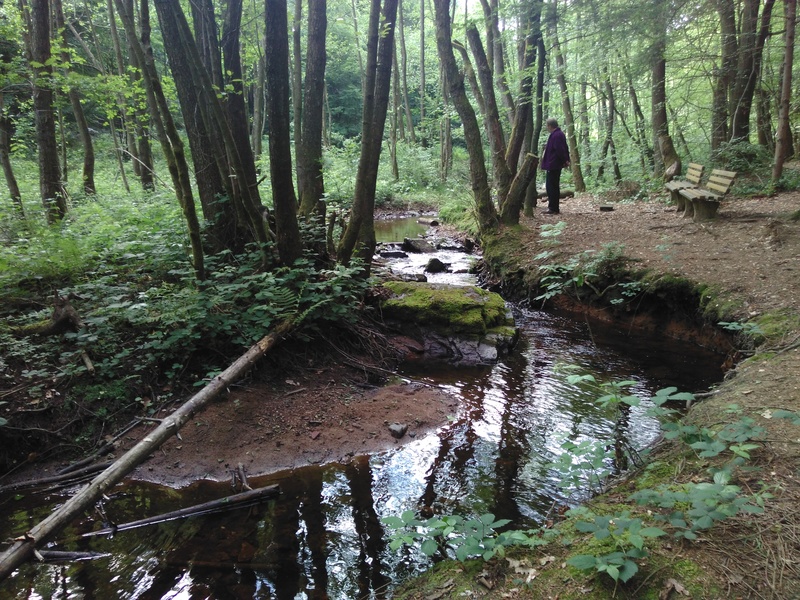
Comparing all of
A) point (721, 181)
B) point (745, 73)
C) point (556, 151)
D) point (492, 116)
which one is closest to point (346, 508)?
point (721, 181)

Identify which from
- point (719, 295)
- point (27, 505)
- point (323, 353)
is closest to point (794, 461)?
point (719, 295)

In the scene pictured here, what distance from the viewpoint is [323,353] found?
20.5ft

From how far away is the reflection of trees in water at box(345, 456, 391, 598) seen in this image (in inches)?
120

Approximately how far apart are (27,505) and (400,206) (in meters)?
22.9

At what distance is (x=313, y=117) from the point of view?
732 centimetres

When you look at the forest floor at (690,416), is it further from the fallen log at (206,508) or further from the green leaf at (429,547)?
the fallen log at (206,508)

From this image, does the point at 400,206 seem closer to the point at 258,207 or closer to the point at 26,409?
the point at 258,207

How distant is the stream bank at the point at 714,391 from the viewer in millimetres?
2260

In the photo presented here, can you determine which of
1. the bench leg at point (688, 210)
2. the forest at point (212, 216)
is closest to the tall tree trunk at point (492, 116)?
the forest at point (212, 216)

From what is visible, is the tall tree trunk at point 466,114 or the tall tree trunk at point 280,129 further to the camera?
the tall tree trunk at point 466,114

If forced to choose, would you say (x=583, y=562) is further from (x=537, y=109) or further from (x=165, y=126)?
(x=537, y=109)

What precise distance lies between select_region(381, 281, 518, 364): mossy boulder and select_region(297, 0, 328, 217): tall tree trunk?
200 centimetres

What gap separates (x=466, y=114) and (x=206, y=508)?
10.2 metres

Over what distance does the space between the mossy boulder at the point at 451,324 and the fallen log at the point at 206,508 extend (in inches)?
147
